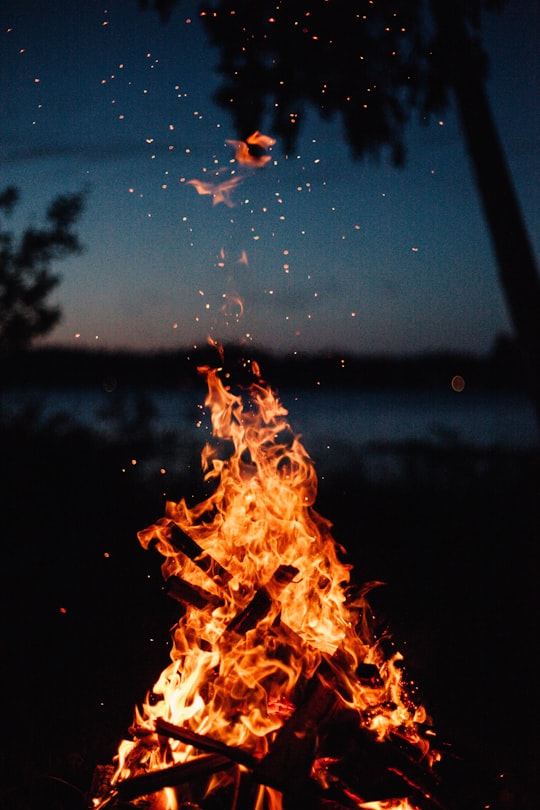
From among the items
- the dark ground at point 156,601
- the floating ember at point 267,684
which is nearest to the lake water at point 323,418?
the dark ground at point 156,601

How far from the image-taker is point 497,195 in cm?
514

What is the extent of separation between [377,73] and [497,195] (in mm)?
1565

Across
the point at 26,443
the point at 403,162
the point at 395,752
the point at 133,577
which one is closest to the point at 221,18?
the point at 403,162

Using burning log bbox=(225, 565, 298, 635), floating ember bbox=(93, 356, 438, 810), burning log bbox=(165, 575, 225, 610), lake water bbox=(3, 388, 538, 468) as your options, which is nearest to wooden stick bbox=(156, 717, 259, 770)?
floating ember bbox=(93, 356, 438, 810)

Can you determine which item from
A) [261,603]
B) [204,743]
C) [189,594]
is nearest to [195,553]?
[189,594]

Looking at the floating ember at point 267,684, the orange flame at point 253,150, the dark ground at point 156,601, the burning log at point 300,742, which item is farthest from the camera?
the orange flame at point 253,150

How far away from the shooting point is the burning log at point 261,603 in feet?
9.98

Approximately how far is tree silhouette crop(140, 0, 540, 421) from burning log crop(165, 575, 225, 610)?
128 inches

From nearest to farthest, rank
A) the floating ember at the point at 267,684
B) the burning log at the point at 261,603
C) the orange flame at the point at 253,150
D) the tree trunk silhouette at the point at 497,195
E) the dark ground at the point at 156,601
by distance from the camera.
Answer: the floating ember at the point at 267,684 → the burning log at the point at 261,603 → the dark ground at the point at 156,601 → the orange flame at the point at 253,150 → the tree trunk silhouette at the point at 497,195

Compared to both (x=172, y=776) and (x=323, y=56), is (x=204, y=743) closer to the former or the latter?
(x=172, y=776)

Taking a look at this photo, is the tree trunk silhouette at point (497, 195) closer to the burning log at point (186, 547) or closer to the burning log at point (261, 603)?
the burning log at point (261, 603)

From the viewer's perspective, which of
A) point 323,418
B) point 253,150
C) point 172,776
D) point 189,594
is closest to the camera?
point 172,776

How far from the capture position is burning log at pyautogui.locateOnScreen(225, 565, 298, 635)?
9.98 feet

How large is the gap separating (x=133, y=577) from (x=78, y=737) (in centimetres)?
224
